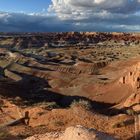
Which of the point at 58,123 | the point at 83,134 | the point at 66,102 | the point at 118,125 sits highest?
the point at 83,134

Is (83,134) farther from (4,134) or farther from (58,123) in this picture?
(58,123)

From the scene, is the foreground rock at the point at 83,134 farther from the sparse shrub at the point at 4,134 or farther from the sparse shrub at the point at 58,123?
the sparse shrub at the point at 58,123

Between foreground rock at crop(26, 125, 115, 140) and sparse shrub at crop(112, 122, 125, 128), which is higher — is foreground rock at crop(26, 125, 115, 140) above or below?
above

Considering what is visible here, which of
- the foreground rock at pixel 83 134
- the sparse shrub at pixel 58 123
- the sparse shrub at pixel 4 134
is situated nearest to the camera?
the foreground rock at pixel 83 134

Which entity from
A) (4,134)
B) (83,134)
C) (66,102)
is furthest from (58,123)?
(66,102)

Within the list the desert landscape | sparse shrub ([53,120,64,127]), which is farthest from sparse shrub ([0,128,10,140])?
sparse shrub ([53,120,64,127])

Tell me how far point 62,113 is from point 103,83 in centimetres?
1470

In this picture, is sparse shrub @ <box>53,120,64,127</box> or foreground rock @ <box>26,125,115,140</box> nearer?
foreground rock @ <box>26,125,115,140</box>

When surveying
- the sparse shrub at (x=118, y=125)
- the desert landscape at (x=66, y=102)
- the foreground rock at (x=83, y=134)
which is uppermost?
the foreground rock at (x=83, y=134)

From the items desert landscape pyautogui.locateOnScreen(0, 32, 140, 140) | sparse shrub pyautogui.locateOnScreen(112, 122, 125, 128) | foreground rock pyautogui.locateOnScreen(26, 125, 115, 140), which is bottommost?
desert landscape pyautogui.locateOnScreen(0, 32, 140, 140)

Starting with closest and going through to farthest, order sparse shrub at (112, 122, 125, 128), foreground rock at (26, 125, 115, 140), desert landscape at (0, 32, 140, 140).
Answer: foreground rock at (26, 125, 115, 140) → desert landscape at (0, 32, 140, 140) → sparse shrub at (112, 122, 125, 128)

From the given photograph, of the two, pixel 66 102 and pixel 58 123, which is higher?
pixel 58 123

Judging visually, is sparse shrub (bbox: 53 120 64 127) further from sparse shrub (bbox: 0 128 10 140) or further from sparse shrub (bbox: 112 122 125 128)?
sparse shrub (bbox: 112 122 125 128)

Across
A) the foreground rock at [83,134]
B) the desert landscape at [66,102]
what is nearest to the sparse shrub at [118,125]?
the desert landscape at [66,102]
